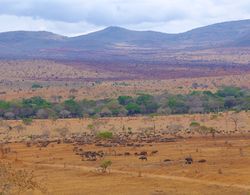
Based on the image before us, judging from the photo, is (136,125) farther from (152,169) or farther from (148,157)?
(152,169)

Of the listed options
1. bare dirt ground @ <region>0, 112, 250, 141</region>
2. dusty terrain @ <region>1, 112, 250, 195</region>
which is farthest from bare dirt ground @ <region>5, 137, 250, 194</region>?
bare dirt ground @ <region>0, 112, 250, 141</region>

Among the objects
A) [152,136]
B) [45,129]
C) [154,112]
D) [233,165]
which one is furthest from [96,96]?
[233,165]

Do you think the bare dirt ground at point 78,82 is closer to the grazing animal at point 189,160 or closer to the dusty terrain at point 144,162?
the dusty terrain at point 144,162

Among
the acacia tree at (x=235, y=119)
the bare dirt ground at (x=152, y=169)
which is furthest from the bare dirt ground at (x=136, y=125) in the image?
the bare dirt ground at (x=152, y=169)

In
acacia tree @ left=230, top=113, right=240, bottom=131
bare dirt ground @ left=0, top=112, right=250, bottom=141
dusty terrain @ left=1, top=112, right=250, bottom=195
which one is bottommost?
bare dirt ground @ left=0, top=112, right=250, bottom=141

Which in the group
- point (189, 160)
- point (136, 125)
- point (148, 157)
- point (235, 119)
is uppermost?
point (189, 160)

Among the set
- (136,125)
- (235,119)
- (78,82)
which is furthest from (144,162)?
(78,82)

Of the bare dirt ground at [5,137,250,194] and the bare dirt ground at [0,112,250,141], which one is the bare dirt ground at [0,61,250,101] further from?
the bare dirt ground at [5,137,250,194]

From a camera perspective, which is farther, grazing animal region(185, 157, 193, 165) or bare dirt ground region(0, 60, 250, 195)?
grazing animal region(185, 157, 193, 165)

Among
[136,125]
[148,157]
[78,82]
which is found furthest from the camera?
[78,82]

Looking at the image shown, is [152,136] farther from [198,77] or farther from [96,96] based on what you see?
[198,77]

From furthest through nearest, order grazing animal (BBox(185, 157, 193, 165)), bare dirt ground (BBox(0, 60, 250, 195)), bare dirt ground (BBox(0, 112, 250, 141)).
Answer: bare dirt ground (BBox(0, 112, 250, 141)), grazing animal (BBox(185, 157, 193, 165)), bare dirt ground (BBox(0, 60, 250, 195))

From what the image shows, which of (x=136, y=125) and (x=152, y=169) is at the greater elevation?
(x=152, y=169)

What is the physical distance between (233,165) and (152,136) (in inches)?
631
